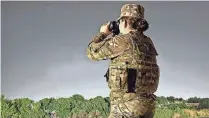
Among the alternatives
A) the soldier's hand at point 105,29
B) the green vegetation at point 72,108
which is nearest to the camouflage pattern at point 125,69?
the soldier's hand at point 105,29

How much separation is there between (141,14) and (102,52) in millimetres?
640

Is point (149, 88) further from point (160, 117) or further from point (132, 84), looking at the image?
point (160, 117)

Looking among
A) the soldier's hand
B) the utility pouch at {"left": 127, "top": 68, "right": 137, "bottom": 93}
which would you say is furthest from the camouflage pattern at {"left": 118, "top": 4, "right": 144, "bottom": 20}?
the utility pouch at {"left": 127, "top": 68, "right": 137, "bottom": 93}

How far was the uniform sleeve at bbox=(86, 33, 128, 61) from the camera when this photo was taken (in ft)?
15.5

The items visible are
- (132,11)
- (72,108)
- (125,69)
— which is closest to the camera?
(125,69)

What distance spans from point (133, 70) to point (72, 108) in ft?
216

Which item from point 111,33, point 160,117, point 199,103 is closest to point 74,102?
point 160,117

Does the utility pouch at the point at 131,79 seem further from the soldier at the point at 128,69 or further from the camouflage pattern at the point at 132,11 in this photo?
the camouflage pattern at the point at 132,11

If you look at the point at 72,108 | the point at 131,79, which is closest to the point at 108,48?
the point at 131,79

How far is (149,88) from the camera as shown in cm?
492

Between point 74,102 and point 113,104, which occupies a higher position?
point 74,102

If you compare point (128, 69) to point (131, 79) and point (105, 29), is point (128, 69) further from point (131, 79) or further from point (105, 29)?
point (105, 29)

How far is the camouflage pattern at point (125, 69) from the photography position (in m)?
4.74

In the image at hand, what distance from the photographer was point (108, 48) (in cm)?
475
